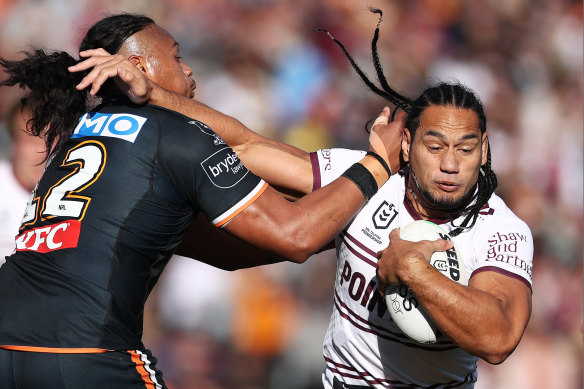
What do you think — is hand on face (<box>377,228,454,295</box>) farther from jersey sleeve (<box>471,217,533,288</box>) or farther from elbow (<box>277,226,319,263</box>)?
elbow (<box>277,226,319,263</box>)

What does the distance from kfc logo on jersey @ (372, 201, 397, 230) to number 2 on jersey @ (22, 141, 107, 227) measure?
5.05 ft

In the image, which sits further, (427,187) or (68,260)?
(427,187)

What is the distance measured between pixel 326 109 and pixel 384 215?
3.01 m

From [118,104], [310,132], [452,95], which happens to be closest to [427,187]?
[452,95]

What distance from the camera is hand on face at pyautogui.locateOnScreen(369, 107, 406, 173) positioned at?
386 cm

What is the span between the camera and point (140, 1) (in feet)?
20.1

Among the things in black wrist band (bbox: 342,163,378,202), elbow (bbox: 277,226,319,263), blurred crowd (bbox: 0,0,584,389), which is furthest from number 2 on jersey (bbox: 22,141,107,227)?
blurred crowd (bbox: 0,0,584,389)

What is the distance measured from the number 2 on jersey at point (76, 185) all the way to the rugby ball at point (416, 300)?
1464 millimetres

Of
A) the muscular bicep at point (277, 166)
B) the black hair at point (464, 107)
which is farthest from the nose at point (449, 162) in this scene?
the muscular bicep at point (277, 166)

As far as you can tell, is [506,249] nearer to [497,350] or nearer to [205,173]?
[497,350]

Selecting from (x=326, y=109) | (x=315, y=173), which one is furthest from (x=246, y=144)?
(x=326, y=109)

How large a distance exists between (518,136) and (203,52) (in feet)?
11.8

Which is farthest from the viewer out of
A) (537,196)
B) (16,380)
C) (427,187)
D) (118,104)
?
(537,196)

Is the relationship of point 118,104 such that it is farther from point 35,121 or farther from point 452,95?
point 452,95
